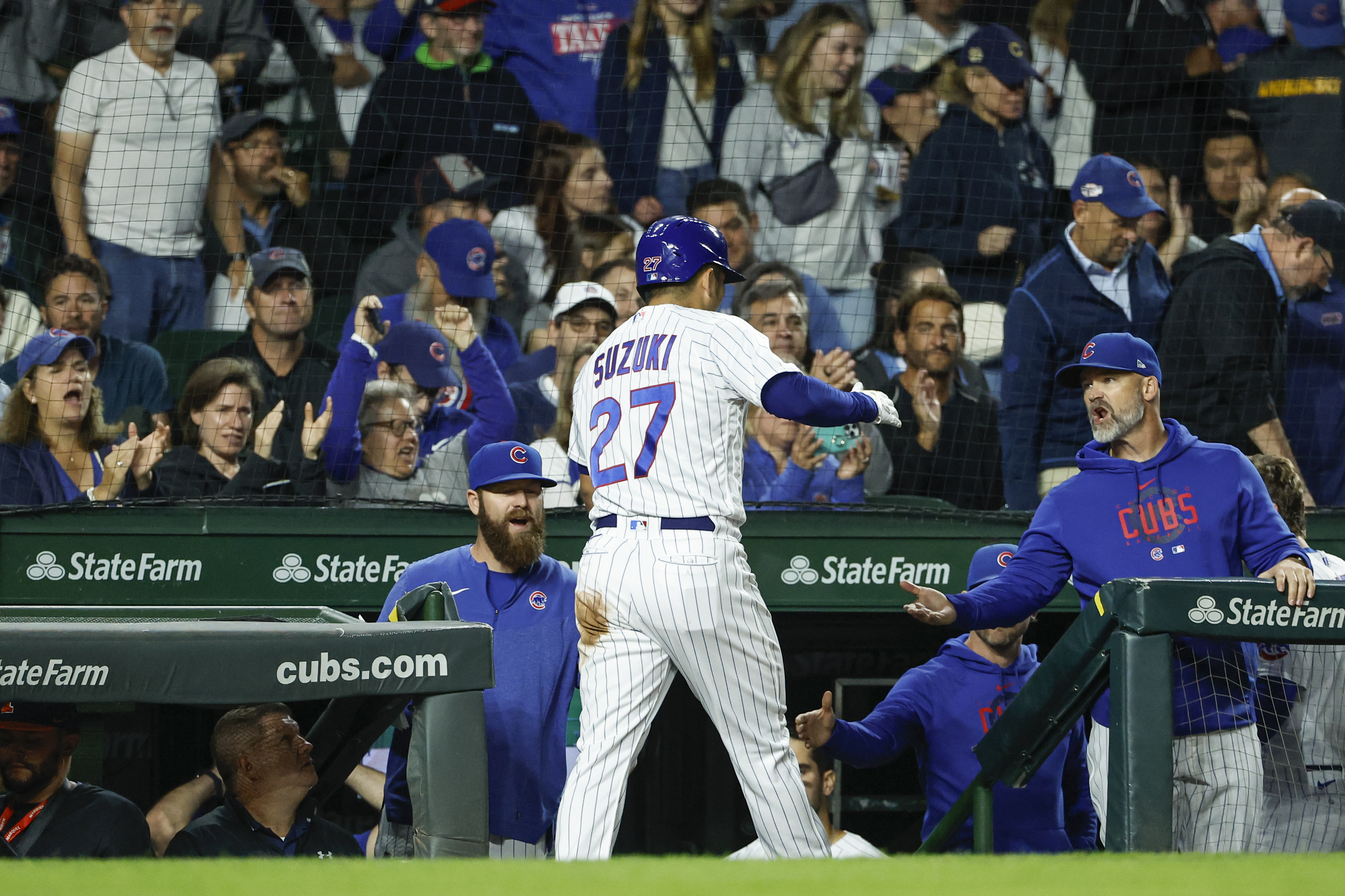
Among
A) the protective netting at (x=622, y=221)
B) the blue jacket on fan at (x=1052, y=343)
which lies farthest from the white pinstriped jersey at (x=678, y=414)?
the blue jacket on fan at (x=1052, y=343)

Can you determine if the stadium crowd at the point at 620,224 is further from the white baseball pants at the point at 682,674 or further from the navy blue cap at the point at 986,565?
the white baseball pants at the point at 682,674

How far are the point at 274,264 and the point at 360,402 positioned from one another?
0.82 m

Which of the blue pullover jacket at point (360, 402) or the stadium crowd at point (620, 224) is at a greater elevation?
the stadium crowd at point (620, 224)

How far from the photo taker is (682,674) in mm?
2848

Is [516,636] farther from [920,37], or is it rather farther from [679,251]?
[920,37]

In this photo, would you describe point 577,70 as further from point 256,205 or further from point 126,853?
point 126,853

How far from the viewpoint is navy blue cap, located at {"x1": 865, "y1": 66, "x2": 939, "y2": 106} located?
6875 mm

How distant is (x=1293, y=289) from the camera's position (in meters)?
6.20

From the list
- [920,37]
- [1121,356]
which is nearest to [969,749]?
[1121,356]

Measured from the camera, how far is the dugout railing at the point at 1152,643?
230 centimetres

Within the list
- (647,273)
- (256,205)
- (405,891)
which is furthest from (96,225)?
(405,891)

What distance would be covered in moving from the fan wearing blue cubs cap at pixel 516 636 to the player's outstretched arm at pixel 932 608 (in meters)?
1.00

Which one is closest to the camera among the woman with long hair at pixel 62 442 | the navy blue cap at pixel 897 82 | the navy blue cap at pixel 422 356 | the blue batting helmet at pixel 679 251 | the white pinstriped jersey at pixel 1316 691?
the white pinstriped jersey at pixel 1316 691

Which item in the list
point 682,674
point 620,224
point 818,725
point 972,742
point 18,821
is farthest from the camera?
point 620,224
